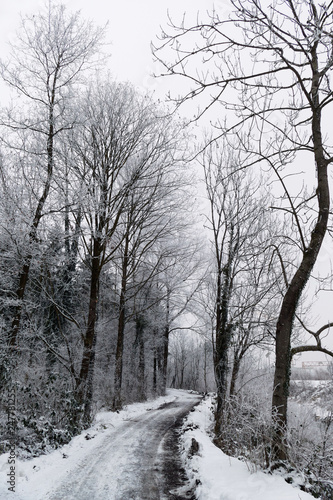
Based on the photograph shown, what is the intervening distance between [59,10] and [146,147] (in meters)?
4.48

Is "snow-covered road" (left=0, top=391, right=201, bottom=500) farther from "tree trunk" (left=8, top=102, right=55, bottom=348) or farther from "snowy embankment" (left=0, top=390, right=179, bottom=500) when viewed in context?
"tree trunk" (left=8, top=102, right=55, bottom=348)

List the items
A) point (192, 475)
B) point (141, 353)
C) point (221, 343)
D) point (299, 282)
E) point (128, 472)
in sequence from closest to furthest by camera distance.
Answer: point (299, 282) < point (192, 475) < point (128, 472) < point (221, 343) < point (141, 353)

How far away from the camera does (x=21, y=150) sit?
9.10 m

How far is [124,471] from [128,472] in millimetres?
86

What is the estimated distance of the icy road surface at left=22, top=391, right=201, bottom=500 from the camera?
489cm

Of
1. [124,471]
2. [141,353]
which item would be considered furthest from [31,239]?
[141,353]

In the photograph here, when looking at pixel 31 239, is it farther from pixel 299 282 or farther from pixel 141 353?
pixel 141 353

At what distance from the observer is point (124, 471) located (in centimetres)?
596

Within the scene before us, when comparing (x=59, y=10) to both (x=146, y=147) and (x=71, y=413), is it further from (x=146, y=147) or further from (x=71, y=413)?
(x=71, y=413)

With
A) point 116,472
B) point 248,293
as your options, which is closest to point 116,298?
point 248,293

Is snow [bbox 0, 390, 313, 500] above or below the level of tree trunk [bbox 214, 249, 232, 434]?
below

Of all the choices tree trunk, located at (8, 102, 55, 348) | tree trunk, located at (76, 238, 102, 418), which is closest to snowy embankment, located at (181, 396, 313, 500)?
tree trunk, located at (76, 238, 102, 418)

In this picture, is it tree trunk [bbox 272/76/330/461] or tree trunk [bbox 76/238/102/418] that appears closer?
tree trunk [bbox 272/76/330/461]

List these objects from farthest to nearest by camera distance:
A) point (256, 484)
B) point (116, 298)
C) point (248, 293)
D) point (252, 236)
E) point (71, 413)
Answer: point (116, 298) < point (248, 293) < point (252, 236) < point (71, 413) < point (256, 484)
